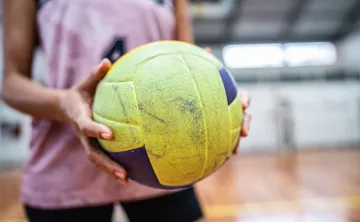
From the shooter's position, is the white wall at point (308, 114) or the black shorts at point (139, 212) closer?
the black shorts at point (139, 212)

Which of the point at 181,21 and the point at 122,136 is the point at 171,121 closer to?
the point at 122,136

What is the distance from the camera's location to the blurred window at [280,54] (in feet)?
21.8

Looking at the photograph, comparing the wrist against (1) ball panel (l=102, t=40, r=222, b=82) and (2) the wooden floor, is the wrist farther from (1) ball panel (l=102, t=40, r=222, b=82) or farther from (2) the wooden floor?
(2) the wooden floor

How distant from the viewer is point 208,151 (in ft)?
1.40

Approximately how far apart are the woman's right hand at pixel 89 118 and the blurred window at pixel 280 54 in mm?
6170

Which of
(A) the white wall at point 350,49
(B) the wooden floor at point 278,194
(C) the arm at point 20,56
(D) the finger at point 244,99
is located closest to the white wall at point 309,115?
(A) the white wall at point 350,49

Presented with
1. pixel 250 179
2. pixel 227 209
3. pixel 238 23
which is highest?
pixel 238 23

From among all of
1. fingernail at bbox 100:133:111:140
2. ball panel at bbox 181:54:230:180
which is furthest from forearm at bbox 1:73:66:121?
ball panel at bbox 181:54:230:180

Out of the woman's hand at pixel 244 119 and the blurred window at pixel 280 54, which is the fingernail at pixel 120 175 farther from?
the blurred window at pixel 280 54

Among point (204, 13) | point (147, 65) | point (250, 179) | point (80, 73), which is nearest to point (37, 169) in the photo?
point (80, 73)

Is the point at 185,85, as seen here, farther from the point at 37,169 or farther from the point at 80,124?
the point at 37,169

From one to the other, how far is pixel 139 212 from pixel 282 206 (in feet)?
5.68

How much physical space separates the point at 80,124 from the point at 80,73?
7.1 inches

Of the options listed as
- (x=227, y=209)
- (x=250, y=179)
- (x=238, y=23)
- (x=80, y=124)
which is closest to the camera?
(x=80, y=124)
